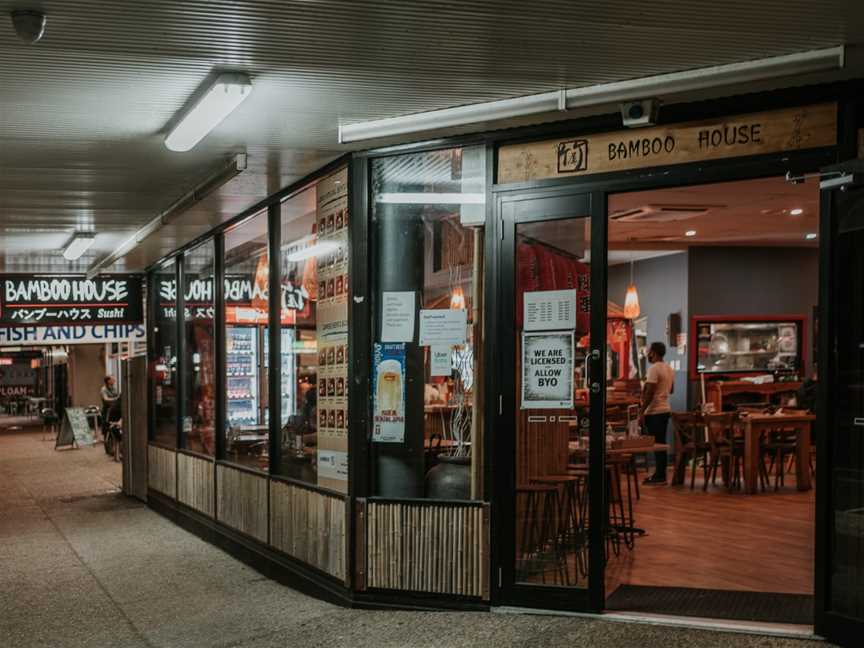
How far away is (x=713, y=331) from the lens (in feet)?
51.0

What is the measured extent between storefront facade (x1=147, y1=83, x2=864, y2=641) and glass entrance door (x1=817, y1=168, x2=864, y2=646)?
0.04ft

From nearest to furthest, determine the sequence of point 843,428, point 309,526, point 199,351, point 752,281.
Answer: point 843,428 → point 309,526 → point 199,351 → point 752,281

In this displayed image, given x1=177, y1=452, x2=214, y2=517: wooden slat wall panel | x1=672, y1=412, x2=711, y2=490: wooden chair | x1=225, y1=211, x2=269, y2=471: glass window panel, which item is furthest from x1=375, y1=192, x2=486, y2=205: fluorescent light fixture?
x1=672, y1=412, x2=711, y2=490: wooden chair

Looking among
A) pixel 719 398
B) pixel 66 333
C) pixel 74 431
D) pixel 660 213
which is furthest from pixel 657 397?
pixel 74 431

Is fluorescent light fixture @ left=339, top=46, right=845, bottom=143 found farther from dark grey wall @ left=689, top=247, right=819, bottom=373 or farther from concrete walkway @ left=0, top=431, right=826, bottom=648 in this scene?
dark grey wall @ left=689, top=247, right=819, bottom=373

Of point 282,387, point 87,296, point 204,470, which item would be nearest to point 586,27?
point 282,387

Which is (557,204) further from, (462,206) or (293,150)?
(293,150)

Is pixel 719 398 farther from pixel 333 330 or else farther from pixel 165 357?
pixel 333 330

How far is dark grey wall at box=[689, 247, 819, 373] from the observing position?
15.5m

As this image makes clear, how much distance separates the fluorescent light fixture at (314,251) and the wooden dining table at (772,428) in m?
6.20

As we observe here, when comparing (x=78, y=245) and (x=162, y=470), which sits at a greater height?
(x=78, y=245)

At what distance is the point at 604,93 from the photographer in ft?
17.6

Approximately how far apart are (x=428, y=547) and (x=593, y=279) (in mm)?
2088

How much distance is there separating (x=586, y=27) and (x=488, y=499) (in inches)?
121
